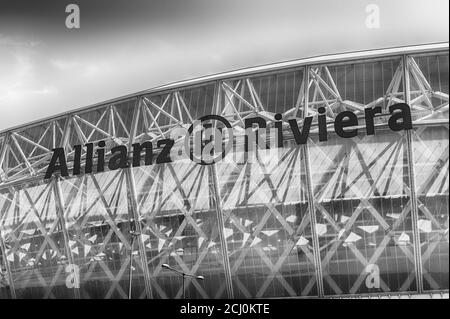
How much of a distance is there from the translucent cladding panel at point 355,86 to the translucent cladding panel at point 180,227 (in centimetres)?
498

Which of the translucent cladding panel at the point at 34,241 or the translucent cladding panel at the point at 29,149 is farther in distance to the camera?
the translucent cladding panel at the point at 29,149

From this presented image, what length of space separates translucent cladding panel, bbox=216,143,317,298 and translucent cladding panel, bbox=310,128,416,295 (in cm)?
64

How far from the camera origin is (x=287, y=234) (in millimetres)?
20609

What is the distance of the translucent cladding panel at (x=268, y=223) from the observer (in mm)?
Result: 20438

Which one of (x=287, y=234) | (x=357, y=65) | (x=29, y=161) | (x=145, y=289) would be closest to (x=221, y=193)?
(x=287, y=234)

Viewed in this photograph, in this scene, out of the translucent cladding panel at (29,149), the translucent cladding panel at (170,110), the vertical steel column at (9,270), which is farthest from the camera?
the translucent cladding panel at (29,149)

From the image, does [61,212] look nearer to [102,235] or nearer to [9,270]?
[102,235]

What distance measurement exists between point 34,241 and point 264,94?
11072 mm

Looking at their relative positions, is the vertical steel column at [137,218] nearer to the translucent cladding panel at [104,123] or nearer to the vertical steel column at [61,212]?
the translucent cladding panel at [104,123]

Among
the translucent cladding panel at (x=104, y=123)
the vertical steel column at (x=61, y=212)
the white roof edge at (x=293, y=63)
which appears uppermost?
the white roof edge at (x=293, y=63)

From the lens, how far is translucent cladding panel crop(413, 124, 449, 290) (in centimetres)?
1892

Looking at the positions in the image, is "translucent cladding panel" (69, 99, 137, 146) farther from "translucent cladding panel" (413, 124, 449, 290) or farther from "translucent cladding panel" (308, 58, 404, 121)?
"translucent cladding panel" (413, 124, 449, 290)

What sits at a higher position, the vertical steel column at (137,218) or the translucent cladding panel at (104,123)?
the translucent cladding panel at (104,123)

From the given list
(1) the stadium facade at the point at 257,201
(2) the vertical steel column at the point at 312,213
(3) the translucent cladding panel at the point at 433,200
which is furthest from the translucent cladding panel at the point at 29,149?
(3) the translucent cladding panel at the point at 433,200
